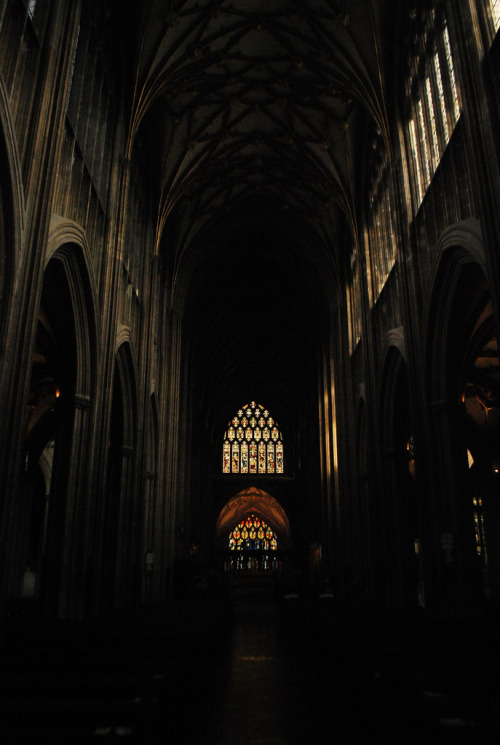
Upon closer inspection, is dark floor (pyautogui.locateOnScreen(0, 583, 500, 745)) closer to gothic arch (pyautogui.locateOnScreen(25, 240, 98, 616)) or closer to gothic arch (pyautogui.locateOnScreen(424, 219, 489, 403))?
gothic arch (pyautogui.locateOnScreen(25, 240, 98, 616))

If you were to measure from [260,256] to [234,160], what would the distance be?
7856 millimetres

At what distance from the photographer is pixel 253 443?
48.0 metres

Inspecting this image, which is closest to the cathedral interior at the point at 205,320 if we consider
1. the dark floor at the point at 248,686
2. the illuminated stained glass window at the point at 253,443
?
the dark floor at the point at 248,686

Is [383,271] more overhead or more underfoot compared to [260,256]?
more underfoot

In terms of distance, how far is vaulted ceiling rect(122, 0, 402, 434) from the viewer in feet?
51.6

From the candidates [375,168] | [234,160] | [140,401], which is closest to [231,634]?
[140,401]

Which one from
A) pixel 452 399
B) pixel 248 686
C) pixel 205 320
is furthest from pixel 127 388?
pixel 205 320

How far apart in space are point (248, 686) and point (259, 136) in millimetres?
18389

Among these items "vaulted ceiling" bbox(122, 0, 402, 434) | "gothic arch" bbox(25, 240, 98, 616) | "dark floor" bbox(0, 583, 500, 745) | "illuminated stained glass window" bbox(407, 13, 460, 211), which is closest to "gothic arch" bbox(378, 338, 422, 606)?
"illuminated stained glass window" bbox(407, 13, 460, 211)

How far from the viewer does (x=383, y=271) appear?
17688mm

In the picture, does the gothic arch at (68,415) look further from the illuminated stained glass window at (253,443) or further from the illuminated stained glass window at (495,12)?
the illuminated stained glass window at (253,443)

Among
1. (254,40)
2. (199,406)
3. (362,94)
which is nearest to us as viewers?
(362,94)

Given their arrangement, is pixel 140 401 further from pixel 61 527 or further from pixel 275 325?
pixel 275 325

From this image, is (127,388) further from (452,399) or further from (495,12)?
(495,12)
